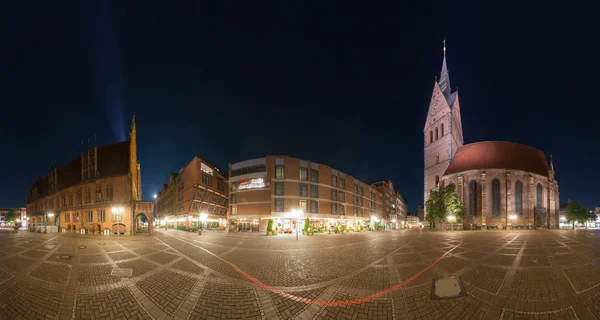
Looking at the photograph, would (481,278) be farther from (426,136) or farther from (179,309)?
(426,136)

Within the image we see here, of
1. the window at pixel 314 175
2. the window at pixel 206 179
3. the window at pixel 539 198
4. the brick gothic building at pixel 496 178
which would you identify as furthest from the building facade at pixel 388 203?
the window at pixel 206 179

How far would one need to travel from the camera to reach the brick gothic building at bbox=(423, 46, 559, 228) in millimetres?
53500

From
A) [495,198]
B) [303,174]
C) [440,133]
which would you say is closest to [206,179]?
[303,174]

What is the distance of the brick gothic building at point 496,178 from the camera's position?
53.5 meters

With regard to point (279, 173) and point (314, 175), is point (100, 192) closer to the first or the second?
point (279, 173)

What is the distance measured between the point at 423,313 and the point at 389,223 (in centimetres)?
9118

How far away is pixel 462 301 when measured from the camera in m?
6.17

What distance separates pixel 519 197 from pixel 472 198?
9.24 metres

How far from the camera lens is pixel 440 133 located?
68.1m

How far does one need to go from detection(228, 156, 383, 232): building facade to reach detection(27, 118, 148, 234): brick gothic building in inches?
592

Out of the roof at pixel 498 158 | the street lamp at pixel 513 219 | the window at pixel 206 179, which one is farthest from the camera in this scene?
the roof at pixel 498 158

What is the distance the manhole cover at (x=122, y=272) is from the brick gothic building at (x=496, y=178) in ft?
206

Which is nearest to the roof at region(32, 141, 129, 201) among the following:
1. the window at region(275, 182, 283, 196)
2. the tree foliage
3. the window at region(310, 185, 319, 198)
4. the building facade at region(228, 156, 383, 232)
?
the building facade at region(228, 156, 383, 232)

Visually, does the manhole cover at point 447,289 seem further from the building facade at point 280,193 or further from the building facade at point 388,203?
the building facade at point 388,203
